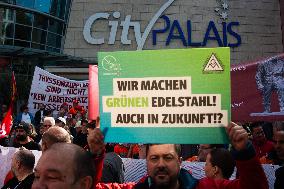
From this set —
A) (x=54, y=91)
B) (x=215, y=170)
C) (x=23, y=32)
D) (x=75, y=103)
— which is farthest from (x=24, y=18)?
(x=215, y=170)

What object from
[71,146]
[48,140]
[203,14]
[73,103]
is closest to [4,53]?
[203,14]

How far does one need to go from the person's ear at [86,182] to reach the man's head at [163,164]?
0.80 m

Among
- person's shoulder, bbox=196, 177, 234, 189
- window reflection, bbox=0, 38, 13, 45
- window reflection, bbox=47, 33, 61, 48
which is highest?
window reflection, bbox=47, 33, 61, 48

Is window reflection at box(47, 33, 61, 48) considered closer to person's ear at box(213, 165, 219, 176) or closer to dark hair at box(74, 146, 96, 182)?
person's ear at box(213, 165, 219, 176)

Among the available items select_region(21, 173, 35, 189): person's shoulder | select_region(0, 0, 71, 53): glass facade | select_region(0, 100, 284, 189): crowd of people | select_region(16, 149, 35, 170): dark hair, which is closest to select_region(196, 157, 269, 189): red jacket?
select_region(0, 100, 284, 189): crowd of people

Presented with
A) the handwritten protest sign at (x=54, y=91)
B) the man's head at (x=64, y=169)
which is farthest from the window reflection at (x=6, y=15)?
the man's head at (x=64, y=169)

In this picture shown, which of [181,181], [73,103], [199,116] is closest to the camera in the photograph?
[199,116]

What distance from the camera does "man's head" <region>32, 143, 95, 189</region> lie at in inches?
85.2

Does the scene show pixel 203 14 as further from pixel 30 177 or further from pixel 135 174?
pixel 30 177

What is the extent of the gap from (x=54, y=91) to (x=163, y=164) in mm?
7857

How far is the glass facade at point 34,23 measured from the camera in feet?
73.4

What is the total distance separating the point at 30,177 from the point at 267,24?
79.8ft

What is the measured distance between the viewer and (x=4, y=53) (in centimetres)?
2234

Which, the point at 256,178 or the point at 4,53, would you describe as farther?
the point at 4,53
